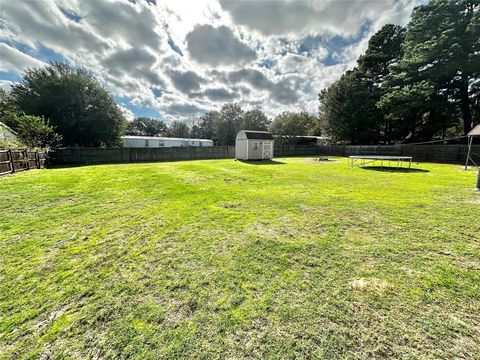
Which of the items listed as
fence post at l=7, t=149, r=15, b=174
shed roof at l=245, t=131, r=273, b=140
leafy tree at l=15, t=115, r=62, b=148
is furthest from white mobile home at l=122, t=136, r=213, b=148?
shed roof at l=245, t=131, r=273, b=140

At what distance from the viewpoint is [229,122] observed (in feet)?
129

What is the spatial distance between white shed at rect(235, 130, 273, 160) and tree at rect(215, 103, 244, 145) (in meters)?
22.2

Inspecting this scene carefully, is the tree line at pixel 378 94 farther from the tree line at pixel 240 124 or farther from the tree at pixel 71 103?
the tree line at pixel 240 124

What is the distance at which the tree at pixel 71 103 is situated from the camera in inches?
725

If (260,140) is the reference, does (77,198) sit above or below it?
below

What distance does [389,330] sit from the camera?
1.64m

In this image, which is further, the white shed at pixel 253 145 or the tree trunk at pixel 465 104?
the tree trunk at pixel 465 104

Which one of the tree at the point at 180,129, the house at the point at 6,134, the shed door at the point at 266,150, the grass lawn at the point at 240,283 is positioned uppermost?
the tree at the point at 180,129

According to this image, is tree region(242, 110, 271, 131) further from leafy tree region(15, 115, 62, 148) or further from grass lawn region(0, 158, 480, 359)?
grass lawn region(0, 158, 480, 359)

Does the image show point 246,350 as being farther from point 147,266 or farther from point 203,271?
point 147,266

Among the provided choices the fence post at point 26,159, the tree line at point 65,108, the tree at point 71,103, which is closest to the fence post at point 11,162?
the fence post at point 26,159

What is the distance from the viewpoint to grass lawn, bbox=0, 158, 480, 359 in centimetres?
155

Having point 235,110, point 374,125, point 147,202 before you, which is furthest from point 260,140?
point 235,110

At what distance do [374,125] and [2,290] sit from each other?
30.9m
